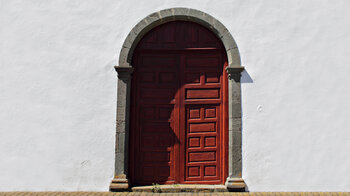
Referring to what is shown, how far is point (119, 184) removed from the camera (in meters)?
4.55

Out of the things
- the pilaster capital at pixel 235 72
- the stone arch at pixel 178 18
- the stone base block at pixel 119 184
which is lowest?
the stone base block at pixel 119 184

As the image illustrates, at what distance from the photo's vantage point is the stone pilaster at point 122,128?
4617mm

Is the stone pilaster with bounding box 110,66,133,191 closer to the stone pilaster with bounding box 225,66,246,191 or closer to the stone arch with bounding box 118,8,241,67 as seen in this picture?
the stone arch with bounding box 118,8,241,67

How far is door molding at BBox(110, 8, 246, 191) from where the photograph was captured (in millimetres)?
4609

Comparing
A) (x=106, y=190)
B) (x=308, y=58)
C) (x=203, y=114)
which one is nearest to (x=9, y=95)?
(x=106, y=190)

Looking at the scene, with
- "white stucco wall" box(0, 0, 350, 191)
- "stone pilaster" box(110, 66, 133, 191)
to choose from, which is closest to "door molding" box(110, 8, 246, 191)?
"stone pilaster" box(110, 66, 133, 191)

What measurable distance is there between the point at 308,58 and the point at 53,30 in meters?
4.45

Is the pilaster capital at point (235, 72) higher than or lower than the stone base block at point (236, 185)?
higher

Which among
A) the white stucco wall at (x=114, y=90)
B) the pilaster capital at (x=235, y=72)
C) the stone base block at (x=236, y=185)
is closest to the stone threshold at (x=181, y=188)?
the stone base block at (x=236, y=185)

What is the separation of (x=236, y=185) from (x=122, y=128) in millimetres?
2089

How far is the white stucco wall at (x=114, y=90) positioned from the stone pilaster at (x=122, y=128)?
12cm

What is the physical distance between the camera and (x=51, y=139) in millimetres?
4742

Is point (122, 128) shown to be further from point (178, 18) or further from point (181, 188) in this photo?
point (178, 18)

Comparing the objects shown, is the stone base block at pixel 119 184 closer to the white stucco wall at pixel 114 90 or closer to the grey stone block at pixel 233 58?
the white stucco wall at pixel 114 90
